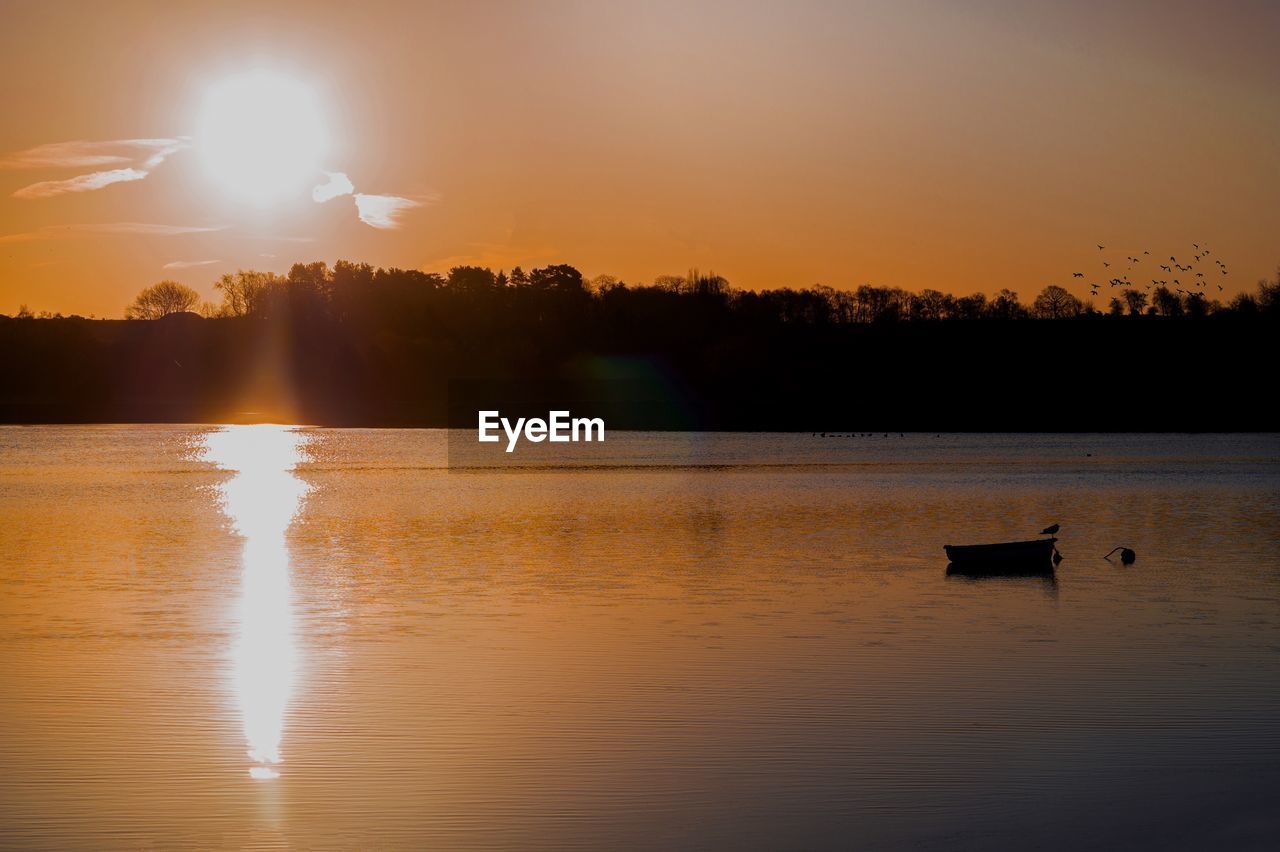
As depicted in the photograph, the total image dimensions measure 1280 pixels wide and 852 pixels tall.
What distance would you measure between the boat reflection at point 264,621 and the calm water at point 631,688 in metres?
0.08

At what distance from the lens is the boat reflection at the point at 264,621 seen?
13.8 metres

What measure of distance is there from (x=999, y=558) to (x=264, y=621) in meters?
13.5

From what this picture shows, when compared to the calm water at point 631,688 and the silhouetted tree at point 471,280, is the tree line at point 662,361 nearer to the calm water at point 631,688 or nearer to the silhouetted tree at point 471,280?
the silhouetted tree at point 471,280

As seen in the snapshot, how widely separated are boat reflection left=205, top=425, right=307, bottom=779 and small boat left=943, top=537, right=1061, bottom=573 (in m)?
12.2

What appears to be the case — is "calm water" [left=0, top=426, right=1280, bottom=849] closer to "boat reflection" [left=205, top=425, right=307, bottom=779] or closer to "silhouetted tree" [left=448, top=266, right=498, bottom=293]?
"boat reflection" [left=205, top=425, right=307, bottom=779]

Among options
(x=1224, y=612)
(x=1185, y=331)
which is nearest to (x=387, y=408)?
(x=1185, y=331)

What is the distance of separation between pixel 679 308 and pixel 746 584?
12853cm

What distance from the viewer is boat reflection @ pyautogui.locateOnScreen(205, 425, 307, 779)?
13.8 m

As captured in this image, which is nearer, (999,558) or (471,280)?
(999,558)

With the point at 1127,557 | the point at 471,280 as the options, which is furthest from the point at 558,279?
the point at 1127,557

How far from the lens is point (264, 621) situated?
20.9 m

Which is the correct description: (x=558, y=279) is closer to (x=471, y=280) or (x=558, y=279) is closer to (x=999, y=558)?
(x=471, y=280)

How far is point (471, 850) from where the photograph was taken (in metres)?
10.1

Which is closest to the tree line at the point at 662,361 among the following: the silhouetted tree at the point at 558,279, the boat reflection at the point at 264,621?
the silhouetted tree at the point at 558,279
